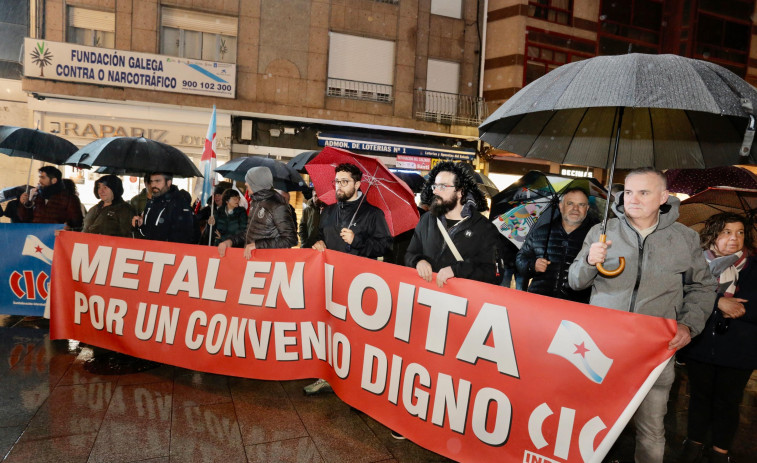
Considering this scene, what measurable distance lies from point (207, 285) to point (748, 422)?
16.6ft

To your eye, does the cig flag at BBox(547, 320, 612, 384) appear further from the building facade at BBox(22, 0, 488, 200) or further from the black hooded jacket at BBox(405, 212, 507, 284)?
the building facade at BBox(22, 0, 488, 200)

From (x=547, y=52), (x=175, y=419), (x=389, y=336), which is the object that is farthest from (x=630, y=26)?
(x=175, y=419)

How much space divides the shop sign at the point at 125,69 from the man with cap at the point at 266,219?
1218 cm

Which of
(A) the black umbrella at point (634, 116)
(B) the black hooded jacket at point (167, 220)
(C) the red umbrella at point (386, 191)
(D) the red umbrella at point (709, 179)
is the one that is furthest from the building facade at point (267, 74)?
(A) the black umbrella at point (634, 116)

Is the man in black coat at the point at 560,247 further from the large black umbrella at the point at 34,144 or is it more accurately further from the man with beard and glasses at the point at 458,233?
the large black umbrella at the point at 34,144

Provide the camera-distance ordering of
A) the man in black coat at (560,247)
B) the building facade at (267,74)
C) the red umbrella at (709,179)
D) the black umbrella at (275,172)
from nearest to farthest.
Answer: the man in black coat at (560,247) → the red umbrella at (709,179) → the black umbrella at (275,172) → the building facade at (267,74)

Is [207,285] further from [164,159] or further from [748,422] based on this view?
[748,422]

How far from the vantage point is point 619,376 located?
8.76ft

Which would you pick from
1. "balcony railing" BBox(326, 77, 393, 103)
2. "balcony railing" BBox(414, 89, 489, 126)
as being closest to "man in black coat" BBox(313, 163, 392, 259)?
"balcony railing" BBox(326, 77, 393, 103)

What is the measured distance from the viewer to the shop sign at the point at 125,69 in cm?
1452

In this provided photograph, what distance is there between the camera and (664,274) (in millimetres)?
2785

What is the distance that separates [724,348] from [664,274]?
4.06 feet

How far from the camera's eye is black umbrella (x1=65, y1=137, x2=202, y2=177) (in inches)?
230

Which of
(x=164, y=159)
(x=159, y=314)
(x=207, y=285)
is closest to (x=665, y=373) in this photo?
(x=207, y=285)
